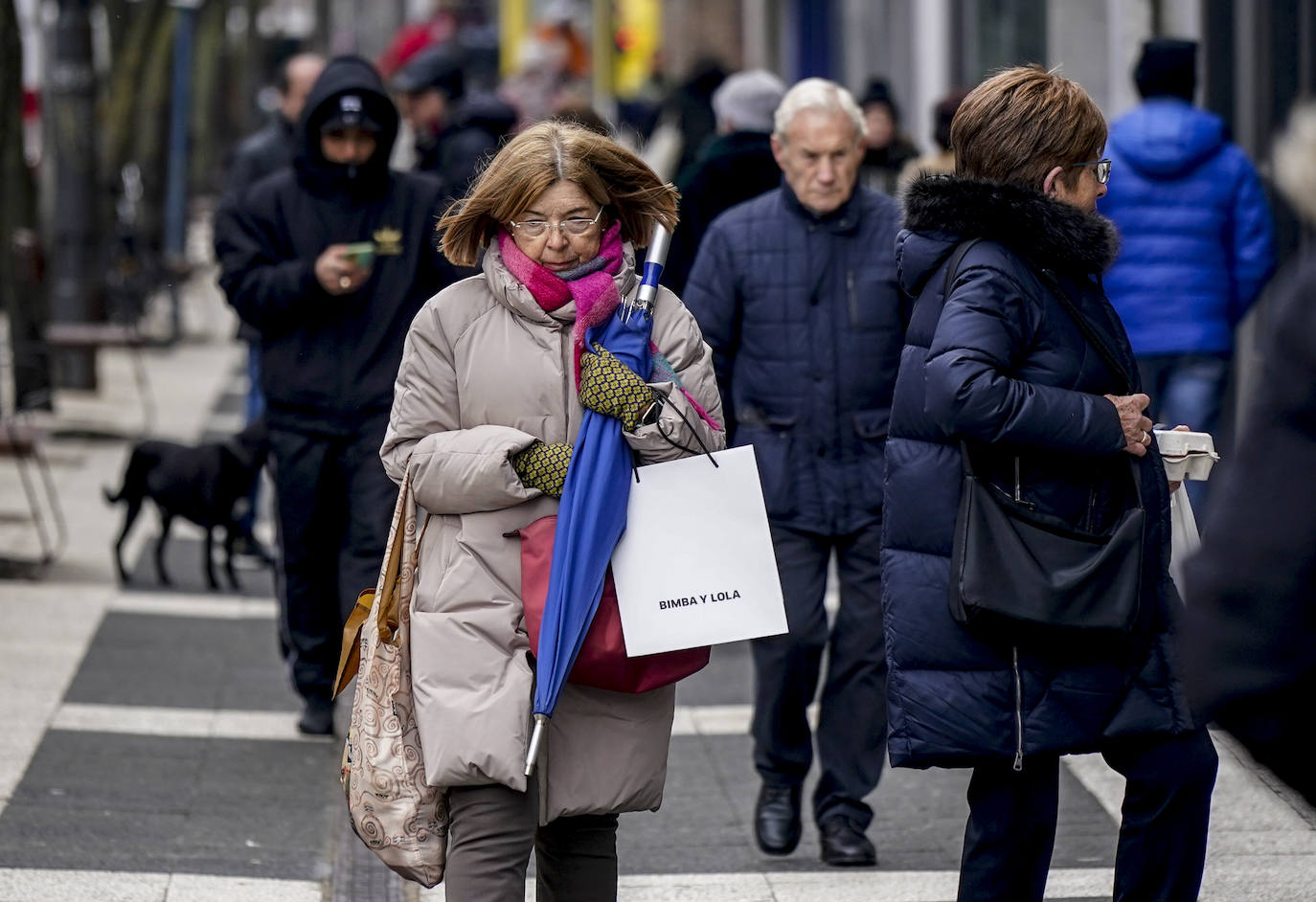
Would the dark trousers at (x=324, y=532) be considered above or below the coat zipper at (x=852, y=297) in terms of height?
below

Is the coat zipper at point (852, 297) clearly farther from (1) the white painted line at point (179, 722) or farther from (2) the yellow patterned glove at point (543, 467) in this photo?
(1) the white painted line at point (179, 722)

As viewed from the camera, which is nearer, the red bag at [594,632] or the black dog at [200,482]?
the red bag at [594,632]

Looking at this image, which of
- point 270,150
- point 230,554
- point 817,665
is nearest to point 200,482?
point 230,554

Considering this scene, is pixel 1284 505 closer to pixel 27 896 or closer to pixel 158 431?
pixel 27 896

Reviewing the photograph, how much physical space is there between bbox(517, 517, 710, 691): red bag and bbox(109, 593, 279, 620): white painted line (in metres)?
5.37

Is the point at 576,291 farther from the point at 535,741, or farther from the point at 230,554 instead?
the point at 230,554

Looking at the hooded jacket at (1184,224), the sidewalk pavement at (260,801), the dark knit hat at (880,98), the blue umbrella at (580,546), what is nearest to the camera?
the blue umbrella at (580,546)

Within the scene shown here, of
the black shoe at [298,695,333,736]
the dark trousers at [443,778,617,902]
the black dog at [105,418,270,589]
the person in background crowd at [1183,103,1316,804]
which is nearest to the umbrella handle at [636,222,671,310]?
the dark trousers at [443,778,617,902]

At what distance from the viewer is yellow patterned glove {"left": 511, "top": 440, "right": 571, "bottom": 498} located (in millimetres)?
3867

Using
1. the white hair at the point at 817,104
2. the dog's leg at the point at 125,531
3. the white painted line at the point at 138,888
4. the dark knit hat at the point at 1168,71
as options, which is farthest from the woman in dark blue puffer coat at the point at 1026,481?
the dog's leg at the point at 125,531

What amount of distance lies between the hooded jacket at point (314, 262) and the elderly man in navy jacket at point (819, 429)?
1143 millimetres

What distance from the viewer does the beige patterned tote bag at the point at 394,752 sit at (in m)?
3.90

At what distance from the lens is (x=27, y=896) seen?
5156mm

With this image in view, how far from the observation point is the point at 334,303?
650cm
